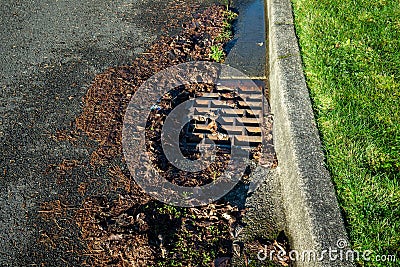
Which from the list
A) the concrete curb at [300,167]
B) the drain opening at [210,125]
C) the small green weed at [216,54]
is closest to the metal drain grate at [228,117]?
the drain opening at [210,125]

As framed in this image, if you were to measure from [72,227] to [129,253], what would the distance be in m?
0.56

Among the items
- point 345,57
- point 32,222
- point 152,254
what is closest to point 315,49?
point 345,57

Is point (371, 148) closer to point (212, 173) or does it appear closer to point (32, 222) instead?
point (212, 173)

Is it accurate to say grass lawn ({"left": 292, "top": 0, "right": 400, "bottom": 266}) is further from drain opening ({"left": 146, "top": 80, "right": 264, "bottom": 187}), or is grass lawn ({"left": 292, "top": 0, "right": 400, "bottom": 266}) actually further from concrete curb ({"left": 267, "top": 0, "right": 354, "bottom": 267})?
drain opening ({"left": 146, "top": 80, "right": 264, "bottom": 187})

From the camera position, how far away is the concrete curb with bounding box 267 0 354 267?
8.75 ft

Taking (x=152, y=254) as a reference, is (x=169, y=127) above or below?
above

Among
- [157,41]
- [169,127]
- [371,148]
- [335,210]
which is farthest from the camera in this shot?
[157,41]

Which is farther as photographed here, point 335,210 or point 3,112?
point 3,112

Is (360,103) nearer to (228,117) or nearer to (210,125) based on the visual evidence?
(228,117)

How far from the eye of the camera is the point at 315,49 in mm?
4219

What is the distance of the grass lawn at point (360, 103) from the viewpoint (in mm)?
2756

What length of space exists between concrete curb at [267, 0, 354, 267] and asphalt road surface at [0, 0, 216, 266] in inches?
67.2

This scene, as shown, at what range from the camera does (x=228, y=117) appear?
13.7ft

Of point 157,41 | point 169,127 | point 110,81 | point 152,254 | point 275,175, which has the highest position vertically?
point 157,41
